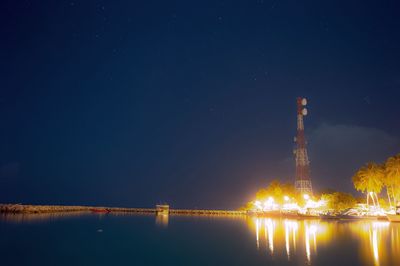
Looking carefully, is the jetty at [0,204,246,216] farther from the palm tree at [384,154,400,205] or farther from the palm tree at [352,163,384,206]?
the palm tree at [384,154,400,205]

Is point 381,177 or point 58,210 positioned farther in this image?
point 58,210

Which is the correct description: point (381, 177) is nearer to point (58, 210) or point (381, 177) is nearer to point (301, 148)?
point (301, 148)

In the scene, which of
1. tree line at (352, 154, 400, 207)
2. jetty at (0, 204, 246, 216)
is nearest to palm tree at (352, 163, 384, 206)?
tree line at (352, 154, 400, 207)

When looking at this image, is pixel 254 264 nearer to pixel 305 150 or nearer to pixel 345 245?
pixel 345 245

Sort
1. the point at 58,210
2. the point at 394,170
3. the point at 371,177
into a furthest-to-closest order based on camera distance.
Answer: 1. the point at 58,210
2. the point at 371,177
3. the point at 394,170

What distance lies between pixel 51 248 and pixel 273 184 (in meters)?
117

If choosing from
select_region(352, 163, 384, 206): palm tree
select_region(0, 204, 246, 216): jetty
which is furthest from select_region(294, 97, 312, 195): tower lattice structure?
select_region(0, 204, 246, 216): jetty

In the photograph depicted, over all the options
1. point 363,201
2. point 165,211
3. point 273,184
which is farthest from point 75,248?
point 363,201

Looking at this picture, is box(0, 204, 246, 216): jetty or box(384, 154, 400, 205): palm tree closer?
box(384, 154, 400, 205): palm tree

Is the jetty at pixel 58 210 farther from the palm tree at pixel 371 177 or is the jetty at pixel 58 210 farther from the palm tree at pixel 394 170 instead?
the palm tree at pixel 394 170

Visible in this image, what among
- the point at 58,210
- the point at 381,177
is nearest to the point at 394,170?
the point at 381,177

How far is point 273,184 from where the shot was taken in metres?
146

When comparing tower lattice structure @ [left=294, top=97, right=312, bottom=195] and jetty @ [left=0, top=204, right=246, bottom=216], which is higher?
tower lattice structure @ [left=294, top=97, right=312, bottom=195]

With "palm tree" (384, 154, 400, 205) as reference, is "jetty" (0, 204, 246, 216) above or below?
below
